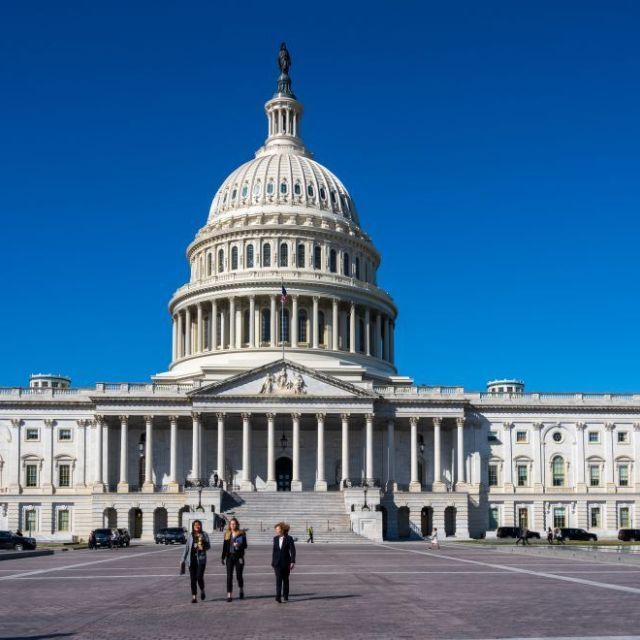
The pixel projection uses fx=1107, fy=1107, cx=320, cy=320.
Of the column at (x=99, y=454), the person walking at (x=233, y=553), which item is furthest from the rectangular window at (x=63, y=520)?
the person walking at (x=233, y=553)

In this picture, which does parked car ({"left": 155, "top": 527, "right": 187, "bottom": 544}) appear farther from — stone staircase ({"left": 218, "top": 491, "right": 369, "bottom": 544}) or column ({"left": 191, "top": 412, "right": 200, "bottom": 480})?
column ({"left": 191, "top": 412, "right": 200, "bottom": 480})

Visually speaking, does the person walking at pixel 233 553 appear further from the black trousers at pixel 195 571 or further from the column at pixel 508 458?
the column at pixel 508 458

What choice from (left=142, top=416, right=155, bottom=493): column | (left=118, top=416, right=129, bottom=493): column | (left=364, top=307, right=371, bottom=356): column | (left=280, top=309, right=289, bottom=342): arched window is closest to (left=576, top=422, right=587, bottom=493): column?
(left=364, top=307, right=371, bottom=356): column

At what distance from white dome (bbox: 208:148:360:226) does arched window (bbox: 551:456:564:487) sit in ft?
127

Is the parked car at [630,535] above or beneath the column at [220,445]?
beneath

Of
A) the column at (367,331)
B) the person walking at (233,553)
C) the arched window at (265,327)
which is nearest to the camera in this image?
the person walking at (233,553)

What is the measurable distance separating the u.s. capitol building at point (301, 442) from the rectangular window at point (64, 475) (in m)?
0.28

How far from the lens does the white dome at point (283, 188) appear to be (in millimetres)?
127750

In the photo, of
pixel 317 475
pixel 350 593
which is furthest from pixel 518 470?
pixel 350 593

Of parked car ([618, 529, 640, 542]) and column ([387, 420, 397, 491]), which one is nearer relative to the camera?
parked car ([618, 529, 640, 542])

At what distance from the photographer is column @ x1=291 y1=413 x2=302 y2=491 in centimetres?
9969

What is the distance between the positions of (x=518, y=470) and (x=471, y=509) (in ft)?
23.3

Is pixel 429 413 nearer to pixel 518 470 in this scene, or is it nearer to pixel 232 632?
pixel 518 470

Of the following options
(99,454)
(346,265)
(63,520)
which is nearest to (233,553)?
(99,454)
